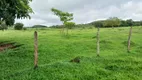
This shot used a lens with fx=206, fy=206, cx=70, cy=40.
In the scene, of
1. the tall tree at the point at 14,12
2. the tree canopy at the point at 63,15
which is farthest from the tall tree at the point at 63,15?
the tall tree at the point at 14,12

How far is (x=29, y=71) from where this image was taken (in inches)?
396

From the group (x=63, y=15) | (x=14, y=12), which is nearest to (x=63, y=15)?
(x=63, y=15)

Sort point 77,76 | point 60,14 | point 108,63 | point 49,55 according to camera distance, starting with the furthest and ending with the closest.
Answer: point 60,14, point 49,55, point 108,63, point 77,76

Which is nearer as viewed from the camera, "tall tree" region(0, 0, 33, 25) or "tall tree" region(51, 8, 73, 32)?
"tall tree" region(0, 0, 33, 25)

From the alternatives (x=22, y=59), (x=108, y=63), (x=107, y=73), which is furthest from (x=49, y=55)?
(x=107, y=73)

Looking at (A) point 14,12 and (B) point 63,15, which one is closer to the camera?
(A) point 14,12

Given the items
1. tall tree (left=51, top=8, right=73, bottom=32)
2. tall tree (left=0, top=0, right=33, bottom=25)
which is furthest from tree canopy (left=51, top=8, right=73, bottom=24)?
tall tree (left=0, top=0, right=33, bottom=25)

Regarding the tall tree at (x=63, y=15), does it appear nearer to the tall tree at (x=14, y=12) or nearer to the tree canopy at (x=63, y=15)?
the tree canopy at (x=63, y=15)

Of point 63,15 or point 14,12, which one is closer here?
point 14,12

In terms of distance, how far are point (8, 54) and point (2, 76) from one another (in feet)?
20.5

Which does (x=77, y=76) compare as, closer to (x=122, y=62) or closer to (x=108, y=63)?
(x=108, y=63)

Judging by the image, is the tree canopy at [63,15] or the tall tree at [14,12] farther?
the tree canopy at [63,15]

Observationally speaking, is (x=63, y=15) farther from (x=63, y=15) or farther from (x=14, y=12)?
(x=14, y=12)

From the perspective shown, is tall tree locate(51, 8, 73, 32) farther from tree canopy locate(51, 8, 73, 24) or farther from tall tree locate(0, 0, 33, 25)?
tall tree locate(0, 0, 33, 25)
